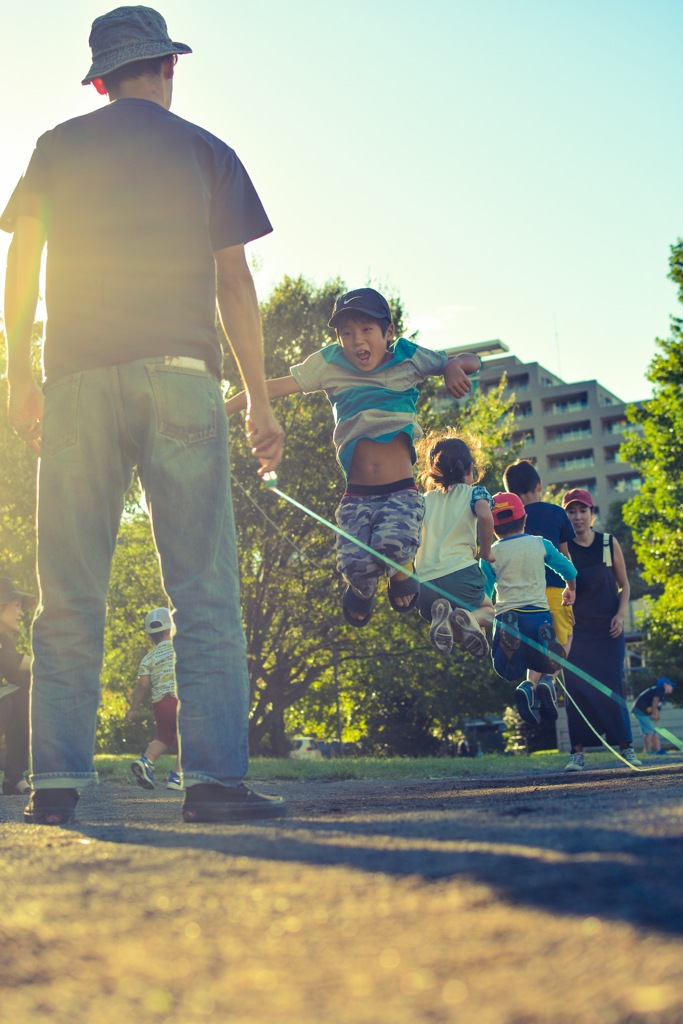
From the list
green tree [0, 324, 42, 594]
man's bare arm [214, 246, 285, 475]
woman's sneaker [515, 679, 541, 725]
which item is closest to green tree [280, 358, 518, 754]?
green tree [0, 324, 42, 594]

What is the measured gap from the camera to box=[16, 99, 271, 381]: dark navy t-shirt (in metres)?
3.98

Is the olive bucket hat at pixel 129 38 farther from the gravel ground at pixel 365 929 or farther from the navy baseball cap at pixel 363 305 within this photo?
the gravel ground at pixel 365 929

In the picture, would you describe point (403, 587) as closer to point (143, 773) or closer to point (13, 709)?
point (143, 773)

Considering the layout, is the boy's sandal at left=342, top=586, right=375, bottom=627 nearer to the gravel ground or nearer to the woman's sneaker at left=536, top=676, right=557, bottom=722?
the woman's sneaker at left=536, top=676, right=557, bottom=722

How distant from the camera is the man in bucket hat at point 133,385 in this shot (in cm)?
383

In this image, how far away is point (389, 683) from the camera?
27453 mm

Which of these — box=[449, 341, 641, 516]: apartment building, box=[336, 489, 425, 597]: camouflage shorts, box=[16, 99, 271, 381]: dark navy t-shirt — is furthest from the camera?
box=[449, 341, 641, 516]: apartment building

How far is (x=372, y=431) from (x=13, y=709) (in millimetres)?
4135

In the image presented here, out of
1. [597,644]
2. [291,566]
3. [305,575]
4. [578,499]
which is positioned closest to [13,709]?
[597,644]

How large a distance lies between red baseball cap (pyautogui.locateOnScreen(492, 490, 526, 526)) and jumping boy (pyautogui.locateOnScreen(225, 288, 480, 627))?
1.59 metres

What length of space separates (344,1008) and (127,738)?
44.2 meters

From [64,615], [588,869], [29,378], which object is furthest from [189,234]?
[588,869]

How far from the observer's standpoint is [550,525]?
28.6 ft

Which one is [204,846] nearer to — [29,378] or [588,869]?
[588,869]
